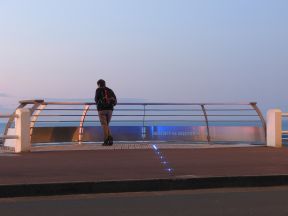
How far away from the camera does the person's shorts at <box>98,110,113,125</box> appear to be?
17.3 meters

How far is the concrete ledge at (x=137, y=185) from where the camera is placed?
10383 mm

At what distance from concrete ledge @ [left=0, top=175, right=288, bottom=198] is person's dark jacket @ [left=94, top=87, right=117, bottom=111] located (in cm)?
650

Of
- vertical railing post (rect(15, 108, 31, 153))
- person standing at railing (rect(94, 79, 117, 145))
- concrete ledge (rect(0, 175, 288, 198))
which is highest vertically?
person standing at railing (rect(94, 79, 117, 145))

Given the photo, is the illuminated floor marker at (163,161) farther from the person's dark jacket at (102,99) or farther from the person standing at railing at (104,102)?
the person's dark jacket at (102,99)

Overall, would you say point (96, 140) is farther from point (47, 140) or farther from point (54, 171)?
point (54, 171)

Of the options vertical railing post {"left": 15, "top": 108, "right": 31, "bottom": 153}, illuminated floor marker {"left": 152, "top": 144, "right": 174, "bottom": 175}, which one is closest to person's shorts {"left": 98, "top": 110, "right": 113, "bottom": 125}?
illuminated floor marker {"left": 152, "top": 144, "right": 174, "bottom": 175}

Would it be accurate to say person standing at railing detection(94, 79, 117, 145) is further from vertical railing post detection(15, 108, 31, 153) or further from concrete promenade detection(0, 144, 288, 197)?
vertical railing post detection(15, 108, 31, 153)

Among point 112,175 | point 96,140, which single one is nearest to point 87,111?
point 96,140

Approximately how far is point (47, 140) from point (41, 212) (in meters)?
9.79

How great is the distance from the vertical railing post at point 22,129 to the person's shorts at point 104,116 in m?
2.19

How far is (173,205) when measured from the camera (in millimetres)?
9320

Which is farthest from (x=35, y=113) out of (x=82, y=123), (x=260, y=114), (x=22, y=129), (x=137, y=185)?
(x=137, y=185)

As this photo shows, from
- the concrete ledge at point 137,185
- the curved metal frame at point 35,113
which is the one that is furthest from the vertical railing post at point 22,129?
the concrete ledge at point 137,185

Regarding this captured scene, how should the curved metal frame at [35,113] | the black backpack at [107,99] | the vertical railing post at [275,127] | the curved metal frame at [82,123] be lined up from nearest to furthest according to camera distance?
the black backpack at [107,99]
the curved metal frame at [35,113]
the vertical railing post at [275,127]
the curved metal frame at [82,123]
